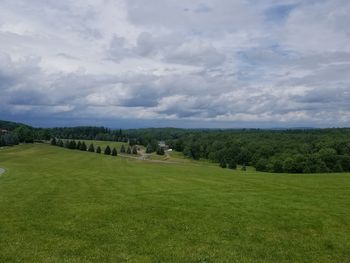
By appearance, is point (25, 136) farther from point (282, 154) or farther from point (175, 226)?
point (175, 226)

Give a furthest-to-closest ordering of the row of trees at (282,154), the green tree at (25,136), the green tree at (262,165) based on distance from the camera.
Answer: the green tree at (25,136), the green tree at (262,165), the row of trees at (282,154)

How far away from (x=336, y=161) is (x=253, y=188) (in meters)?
80.1

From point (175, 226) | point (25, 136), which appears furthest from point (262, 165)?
point (175, 226)

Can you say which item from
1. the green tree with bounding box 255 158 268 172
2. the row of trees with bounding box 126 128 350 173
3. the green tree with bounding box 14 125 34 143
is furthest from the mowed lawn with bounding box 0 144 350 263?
the green tree with bounding box 14 125 34 143

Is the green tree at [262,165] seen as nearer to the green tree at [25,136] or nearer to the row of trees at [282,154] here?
the row of trees at [282,154]

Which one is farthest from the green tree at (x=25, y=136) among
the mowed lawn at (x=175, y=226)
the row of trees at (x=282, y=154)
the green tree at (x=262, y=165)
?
the mowed lawn at (x=175, y=226)

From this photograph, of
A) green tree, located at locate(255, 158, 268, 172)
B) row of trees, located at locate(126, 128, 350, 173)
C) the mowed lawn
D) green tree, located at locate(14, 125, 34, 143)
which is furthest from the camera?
green tree, located at locate(14, 125, 34, 143)

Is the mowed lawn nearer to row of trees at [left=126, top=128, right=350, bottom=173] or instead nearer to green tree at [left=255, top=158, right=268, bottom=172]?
row of trees at [left=126, top=128, right=350, bottom=173]

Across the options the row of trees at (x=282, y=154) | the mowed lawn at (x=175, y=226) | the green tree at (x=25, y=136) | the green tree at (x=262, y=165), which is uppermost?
the green tree at (x=25, y=136)

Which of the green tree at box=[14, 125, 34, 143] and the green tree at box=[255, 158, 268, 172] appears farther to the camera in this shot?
the green tree at box=[14, 125, 34, 143]

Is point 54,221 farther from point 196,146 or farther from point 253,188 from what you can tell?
point 196,146

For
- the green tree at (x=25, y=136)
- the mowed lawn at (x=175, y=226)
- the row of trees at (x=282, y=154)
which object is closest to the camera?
the mowed lawn at (x=175, y=226)

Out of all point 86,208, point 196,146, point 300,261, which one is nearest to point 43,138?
point 196,146

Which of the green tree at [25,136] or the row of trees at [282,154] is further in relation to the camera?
the green tree at [25,136]
